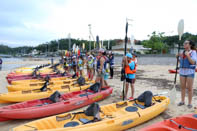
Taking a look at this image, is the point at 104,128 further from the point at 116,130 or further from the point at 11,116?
the point at 11,116

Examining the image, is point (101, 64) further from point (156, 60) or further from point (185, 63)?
point (156, 60)

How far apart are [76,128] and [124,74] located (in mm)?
2568

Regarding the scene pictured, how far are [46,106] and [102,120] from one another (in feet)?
5.71

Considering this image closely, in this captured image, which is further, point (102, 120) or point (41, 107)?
point (41, 107)

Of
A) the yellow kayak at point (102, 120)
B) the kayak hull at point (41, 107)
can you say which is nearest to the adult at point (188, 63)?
the yellow kayak at point (102, 120)

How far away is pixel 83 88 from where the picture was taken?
602 cm

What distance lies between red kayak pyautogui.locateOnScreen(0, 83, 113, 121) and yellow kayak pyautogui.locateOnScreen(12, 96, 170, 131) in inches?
34.1

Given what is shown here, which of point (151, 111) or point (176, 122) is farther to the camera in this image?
point (151, 111)

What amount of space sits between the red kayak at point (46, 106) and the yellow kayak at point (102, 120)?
34.1 inches

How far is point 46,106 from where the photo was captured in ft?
13.3

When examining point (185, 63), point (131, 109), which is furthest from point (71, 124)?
point (185, 63)

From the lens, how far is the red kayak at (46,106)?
3.74 m

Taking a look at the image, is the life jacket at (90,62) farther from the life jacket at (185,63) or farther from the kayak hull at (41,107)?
the life jacket at (185,63)

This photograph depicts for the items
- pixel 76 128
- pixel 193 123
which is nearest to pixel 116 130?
pixel 76 128
